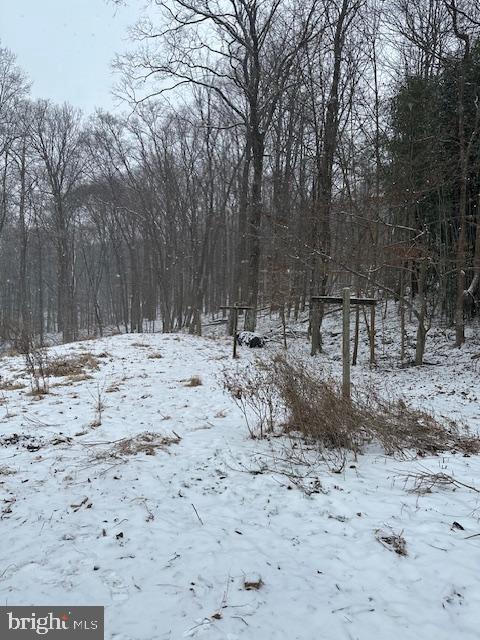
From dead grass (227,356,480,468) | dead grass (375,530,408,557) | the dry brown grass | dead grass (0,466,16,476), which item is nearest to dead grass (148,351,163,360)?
dead grass (227,356,480,468)

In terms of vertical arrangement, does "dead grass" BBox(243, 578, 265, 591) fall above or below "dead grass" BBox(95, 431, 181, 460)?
below

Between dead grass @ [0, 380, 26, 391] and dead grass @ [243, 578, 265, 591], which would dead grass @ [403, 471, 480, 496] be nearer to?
dead grass @ [243, 578, 265, 591]

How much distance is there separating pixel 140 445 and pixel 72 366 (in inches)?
215

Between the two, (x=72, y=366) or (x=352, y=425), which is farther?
(x=72, y=366)

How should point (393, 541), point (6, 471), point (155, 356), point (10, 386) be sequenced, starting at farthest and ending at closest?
point (155, 356) → point (10, 386) → point (6, 471) → point (393, 541)

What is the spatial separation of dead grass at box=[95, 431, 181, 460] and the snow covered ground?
36 mm

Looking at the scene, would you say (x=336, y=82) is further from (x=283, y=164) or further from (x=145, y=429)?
(x=145, y=429)

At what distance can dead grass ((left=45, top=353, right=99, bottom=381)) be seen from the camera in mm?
8428

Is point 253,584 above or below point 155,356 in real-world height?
below

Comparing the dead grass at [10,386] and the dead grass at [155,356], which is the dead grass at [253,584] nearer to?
the dead grass at [10,386]

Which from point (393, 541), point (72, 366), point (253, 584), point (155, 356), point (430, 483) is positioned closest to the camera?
point (253, 584)

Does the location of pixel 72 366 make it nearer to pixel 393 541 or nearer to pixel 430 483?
pixel 430 483

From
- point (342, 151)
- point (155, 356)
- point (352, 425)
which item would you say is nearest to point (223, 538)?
point (352, 425)

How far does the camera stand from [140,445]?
14.5ft
